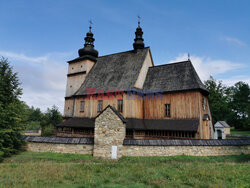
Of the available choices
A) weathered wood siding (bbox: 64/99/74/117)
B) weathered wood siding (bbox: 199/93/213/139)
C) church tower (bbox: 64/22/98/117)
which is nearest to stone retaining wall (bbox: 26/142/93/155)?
church tower (bbox: 64/22/98/117)

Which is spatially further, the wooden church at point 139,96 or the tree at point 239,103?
the tree at point 239,103

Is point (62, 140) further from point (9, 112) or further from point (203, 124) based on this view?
point (203, 124)

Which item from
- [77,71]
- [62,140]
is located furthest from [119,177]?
[77,71]

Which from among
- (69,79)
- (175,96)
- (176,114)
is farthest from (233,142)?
(69,79)

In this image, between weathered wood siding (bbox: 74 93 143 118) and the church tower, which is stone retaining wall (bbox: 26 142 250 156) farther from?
the church tower

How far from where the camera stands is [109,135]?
553 inches

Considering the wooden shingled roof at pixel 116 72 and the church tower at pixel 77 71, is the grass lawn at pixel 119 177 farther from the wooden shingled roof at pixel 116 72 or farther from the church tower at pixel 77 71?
the church tower at pixel 77 71

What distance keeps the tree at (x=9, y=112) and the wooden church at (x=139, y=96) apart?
7.90 meters

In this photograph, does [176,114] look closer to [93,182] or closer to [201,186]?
[201,186]

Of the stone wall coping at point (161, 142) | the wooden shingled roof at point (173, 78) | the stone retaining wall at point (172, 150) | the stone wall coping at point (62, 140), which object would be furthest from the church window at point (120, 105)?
the stone retaining wall at point (172, 150)

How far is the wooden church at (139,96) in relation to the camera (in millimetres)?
18391

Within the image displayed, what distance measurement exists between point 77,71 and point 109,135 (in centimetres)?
1626

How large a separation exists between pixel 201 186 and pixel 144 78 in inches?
666

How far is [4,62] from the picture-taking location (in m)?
14.9
